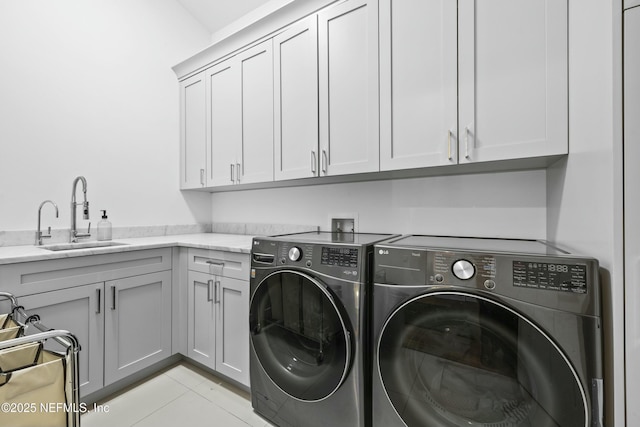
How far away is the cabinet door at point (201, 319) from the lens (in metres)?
1.91

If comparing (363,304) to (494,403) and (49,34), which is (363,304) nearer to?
(494,403)

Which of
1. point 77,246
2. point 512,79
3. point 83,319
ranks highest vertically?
point 512,79

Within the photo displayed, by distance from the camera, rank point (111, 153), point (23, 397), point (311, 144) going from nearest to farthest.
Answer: point (23, 397), point (311, 144), point (111, 153)

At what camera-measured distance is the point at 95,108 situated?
2139 mm

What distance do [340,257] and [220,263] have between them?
3.16 ft

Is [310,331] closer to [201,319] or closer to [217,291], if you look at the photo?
[217,291]

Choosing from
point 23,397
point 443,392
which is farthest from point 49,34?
point 443,392

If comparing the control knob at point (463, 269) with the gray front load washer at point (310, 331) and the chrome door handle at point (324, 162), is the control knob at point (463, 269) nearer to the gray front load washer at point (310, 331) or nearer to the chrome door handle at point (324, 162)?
the gray front load washer at point (310, 331)

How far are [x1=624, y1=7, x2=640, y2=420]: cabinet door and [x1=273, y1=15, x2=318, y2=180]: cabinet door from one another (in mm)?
1313

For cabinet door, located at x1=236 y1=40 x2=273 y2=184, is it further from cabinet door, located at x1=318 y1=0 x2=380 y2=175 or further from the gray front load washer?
the gray front load washer

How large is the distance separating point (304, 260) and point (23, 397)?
967 mm

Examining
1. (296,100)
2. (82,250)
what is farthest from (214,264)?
(296,100)

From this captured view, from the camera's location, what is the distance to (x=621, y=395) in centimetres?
70

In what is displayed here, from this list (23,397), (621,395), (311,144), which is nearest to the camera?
(621,395)
